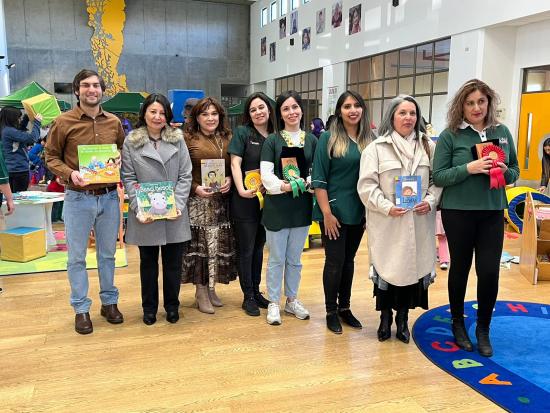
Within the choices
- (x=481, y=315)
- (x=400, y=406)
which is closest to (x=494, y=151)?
(x=481, y=315)

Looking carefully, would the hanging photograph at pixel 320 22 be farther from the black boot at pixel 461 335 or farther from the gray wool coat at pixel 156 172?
the black boot at pixel 461 335

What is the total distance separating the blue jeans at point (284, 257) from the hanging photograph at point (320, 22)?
37.8 feet

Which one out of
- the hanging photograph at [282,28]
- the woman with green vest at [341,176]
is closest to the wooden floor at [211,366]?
the woman with green vest at [341,176]

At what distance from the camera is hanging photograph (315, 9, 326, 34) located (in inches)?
534

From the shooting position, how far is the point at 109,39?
1816 centimetres

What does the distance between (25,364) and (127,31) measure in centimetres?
1765

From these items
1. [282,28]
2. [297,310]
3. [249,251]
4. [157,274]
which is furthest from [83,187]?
[282,28]

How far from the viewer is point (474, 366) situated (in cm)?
281

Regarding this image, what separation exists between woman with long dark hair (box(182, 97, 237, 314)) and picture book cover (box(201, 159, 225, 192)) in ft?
0.05

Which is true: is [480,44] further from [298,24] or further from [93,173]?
[298,24]

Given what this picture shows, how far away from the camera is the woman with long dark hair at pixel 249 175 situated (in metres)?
3.38

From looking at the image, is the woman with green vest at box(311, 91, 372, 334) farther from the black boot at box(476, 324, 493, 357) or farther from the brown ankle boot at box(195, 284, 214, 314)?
the brown ankle boot at box(195, 284, 214, 314)

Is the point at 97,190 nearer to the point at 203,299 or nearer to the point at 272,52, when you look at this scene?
the point at 203,299

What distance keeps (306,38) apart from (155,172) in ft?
41.5
